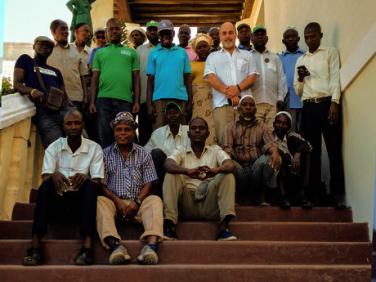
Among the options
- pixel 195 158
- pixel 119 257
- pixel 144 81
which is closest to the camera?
pixel 119 257

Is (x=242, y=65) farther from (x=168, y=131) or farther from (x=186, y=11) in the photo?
(x=186, y=11)

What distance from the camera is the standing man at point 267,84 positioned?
6.86m

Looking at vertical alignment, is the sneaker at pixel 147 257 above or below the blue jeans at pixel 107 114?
below

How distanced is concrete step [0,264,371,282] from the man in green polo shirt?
2.27 meters

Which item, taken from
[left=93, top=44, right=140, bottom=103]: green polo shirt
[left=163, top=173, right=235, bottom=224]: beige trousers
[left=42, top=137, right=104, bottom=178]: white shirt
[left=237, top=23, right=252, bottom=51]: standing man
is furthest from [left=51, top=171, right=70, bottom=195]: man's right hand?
[left=237, top=23, right=252, bottom=51]: standing man

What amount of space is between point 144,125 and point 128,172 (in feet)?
5.96

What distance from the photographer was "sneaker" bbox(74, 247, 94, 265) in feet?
15.1

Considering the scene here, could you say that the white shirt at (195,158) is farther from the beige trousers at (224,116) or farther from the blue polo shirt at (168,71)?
the blue polo shirt at (168,71)

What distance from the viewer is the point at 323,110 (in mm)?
6199

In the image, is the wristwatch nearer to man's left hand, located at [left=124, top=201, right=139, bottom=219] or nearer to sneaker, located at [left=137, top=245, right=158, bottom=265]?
man's left hand, located at [left=124, top=201, right=139, bottom=219]

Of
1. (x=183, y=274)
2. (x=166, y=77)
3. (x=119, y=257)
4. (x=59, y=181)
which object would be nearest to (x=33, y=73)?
(x=166, y=77)

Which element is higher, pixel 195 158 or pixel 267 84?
pixel 267 84

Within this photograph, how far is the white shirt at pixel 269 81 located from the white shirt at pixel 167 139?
1.09 m

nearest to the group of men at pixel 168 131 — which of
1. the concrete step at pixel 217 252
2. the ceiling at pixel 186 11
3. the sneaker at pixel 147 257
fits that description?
the sneaker at pixel 147 257
